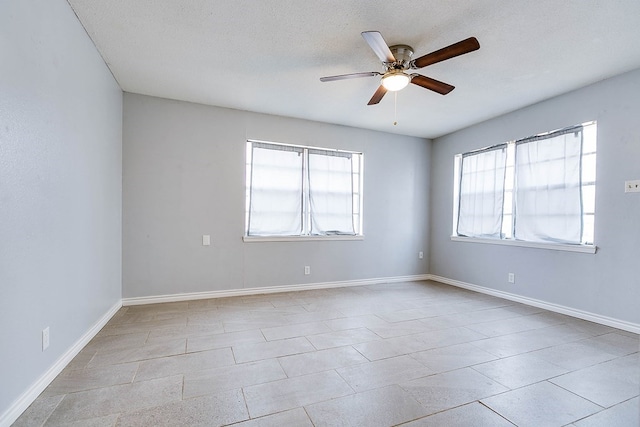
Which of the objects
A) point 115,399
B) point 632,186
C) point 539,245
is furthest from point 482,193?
point 115,399

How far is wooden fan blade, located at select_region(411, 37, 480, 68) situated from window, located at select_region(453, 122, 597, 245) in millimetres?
2391

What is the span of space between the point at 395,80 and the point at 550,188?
8.63 ft

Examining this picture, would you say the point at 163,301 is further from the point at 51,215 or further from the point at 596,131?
the point at 596,131

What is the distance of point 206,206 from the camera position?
158 inches

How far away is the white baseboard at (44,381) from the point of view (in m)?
1.55

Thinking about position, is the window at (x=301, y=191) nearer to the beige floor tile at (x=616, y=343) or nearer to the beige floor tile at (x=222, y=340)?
the beige floor tile at (x=222, y=340)

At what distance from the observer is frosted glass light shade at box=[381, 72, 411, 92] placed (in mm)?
2543

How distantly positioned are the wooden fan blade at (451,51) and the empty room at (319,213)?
0.07 feet

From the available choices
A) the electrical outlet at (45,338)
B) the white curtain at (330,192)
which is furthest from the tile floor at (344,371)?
the white curtain at (330,192)

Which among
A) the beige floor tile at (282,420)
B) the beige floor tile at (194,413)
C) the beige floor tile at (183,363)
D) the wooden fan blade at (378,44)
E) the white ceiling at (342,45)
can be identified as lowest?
the beige floor tile at (183,363)

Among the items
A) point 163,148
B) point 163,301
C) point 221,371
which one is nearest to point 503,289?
point 221,371

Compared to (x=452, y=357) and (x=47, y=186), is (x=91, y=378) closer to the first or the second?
(x=47, y=186)

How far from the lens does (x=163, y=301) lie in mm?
3795

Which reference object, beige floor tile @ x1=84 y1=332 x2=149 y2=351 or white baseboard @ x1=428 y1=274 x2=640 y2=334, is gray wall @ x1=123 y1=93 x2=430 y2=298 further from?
white baseboard @ x1=428 y1=274 x2=640 y2=334
